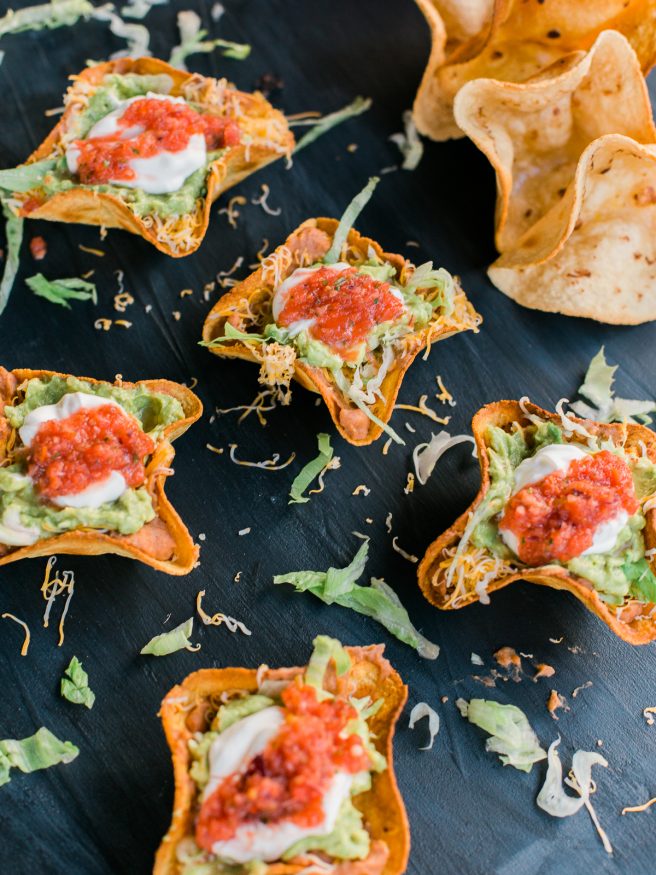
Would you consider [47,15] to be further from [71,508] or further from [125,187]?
[71,508]

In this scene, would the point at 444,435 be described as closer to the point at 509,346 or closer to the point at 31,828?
the point at 509,346

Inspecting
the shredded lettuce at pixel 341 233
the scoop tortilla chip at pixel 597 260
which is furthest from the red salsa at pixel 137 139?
the scoop tortilla chip at pixel 597 260

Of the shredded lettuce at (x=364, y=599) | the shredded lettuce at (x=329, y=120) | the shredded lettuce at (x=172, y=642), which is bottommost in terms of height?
the shredded lettuce at (x=364, y=599)

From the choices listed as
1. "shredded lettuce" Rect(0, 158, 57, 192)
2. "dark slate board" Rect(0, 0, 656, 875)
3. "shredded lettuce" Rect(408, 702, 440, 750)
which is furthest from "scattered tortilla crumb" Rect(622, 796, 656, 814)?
"shredded lettuce" Rect(0, 158, 57, 192)

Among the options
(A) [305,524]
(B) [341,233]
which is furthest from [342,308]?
(A) [305,524]

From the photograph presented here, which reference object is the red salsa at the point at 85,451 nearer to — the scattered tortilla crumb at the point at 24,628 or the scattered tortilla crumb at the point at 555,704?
the scattered tortilla crumb at the point at 24,628

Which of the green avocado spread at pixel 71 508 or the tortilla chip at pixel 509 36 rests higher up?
the tortilla chip at pixel 509 36

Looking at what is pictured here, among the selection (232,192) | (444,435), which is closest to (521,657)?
(444,435)
